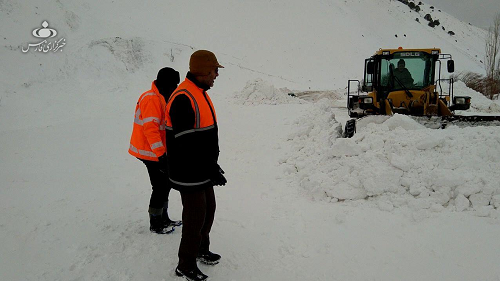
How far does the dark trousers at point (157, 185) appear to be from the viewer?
3267mm

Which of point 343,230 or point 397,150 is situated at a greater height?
point 397,150

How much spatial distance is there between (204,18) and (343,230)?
26294mm

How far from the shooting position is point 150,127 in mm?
2957

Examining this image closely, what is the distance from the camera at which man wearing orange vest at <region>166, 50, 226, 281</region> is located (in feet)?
7.69

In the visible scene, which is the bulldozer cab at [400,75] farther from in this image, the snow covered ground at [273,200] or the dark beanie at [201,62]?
the dark beanie at [201,62]

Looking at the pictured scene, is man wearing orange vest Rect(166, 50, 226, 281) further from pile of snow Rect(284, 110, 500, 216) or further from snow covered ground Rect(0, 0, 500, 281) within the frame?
pile of snow Rect(284, 110, 500, 216)

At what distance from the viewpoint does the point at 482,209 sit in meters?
3.61

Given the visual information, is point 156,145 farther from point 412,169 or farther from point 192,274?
point 412,169

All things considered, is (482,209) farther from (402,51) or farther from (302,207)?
(402,51)

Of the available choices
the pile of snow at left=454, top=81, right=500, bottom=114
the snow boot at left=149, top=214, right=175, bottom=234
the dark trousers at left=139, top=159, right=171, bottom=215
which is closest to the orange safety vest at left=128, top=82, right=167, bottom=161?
the dark trousers at left=139, top=159, right=171, bottom=215

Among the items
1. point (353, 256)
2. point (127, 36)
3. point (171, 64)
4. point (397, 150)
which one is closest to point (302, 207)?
point (353, 256)

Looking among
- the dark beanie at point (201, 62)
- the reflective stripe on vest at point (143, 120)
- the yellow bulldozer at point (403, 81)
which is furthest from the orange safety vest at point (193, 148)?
the yellow bulldozer at point (403, 81)

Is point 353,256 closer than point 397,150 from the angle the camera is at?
Yes

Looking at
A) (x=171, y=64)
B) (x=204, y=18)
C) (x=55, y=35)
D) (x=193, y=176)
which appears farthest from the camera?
(x=204, y=18)
